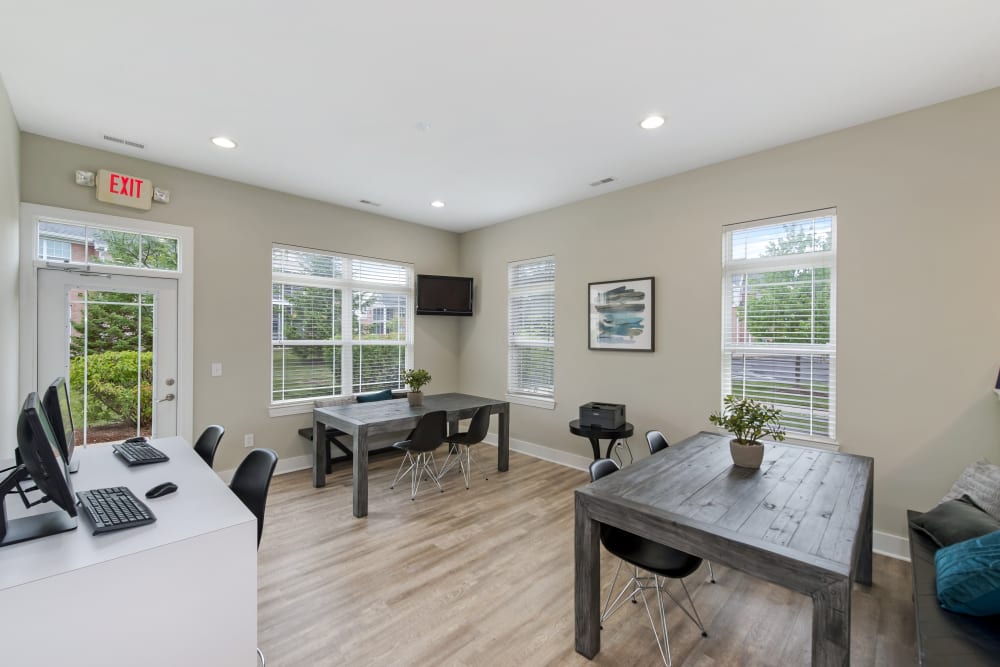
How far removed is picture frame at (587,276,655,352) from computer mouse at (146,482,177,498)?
12.0ft

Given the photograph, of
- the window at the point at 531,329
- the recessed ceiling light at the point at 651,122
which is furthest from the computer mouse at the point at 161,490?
the window at the point at 531,329

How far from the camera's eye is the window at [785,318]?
3.19 m

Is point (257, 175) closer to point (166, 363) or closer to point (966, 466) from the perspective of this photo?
point (166, 363)

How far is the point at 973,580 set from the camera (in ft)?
5.12

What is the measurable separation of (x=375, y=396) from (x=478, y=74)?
3.59 m

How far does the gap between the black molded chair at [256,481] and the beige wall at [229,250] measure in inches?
90.9

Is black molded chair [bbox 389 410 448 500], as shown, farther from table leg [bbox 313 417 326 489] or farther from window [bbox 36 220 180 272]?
window [bbox 36 220 180 272]

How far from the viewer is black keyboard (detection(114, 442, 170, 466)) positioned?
223 cm

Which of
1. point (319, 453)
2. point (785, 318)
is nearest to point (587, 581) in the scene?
point (785, 318)

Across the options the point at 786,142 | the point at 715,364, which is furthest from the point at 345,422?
the point at 786,142

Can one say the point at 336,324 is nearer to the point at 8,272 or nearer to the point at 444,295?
the point at 444,295

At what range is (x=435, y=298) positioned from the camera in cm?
566

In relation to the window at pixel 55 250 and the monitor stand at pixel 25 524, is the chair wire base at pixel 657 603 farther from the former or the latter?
the window at pixel 55 250

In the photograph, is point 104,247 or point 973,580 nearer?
point 973,580
